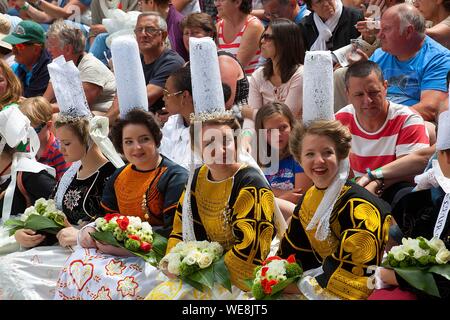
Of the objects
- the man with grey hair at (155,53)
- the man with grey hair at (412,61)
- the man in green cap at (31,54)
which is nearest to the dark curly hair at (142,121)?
the man with grey hair at (412,61)

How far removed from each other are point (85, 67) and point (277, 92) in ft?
6.65

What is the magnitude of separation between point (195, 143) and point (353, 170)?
4.07ft

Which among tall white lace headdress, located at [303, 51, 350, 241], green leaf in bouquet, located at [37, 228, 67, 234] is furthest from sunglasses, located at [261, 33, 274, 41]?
green leaf in bouquet, located at [37, 228, 67, 234]

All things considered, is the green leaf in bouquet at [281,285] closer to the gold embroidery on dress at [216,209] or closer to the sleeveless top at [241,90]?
the gold embroidery on dress at [216,209]

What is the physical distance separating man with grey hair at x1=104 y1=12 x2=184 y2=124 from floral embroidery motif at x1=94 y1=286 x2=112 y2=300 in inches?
101

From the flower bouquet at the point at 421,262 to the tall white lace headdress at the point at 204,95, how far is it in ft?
3.04

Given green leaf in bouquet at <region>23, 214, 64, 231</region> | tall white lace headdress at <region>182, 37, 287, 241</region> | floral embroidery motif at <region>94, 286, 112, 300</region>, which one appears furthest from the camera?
green leaf in bouquet at <region>23, 214, 64, 231</region>

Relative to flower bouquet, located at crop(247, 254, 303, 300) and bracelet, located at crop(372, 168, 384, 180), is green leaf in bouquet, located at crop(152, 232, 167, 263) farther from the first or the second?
bracelet, located at crop(372, 168, 384, 180)

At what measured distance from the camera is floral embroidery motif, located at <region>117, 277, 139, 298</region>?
5.02 metres

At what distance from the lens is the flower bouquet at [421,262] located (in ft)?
13.3

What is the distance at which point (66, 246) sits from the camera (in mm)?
5625
